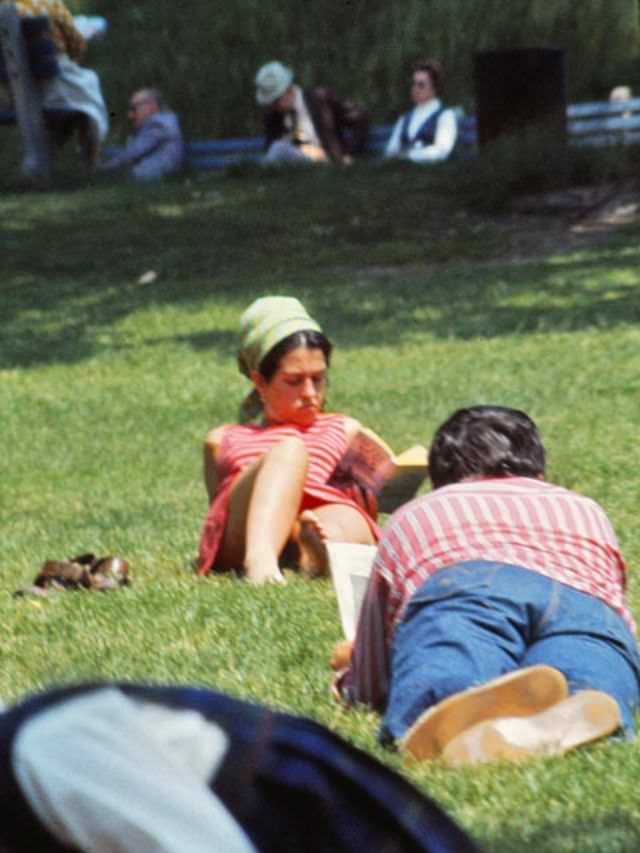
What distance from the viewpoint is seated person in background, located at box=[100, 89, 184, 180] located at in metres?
21.1

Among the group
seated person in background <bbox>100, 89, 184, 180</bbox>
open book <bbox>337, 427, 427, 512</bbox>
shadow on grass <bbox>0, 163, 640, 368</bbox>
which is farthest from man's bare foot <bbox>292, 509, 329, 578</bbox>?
seated person in background <bbox>100, 89, 184, 180</bbox>

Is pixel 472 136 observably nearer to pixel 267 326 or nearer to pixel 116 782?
pixel 267 326

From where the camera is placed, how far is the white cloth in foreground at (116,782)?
5.98ft

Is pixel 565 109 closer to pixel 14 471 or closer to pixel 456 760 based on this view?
pixel 14 471

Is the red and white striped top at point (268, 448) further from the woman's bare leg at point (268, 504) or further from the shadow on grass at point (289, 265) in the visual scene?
the shadow on grass at point (289, 265)

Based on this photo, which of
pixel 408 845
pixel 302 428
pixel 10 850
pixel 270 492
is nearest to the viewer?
pixel 10 850

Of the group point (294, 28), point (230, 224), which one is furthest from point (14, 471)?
point (294, 28)

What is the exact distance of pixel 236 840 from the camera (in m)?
1.89

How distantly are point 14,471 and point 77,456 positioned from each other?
41 cm

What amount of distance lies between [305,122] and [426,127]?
4.27ft

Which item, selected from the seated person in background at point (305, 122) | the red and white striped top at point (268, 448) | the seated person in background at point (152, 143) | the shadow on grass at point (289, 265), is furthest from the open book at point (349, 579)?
the seated person in background at point (152, 143)

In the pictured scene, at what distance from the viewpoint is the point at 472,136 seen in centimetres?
2117

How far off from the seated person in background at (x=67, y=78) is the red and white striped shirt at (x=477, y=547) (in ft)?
52.9

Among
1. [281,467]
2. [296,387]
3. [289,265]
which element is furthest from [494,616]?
[289,265]
